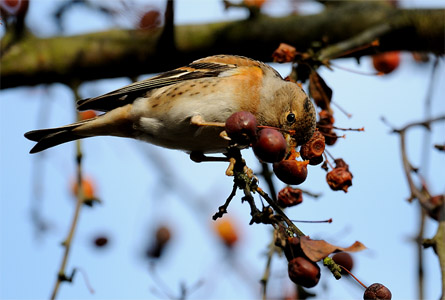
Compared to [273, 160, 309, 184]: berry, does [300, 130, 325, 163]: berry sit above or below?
below

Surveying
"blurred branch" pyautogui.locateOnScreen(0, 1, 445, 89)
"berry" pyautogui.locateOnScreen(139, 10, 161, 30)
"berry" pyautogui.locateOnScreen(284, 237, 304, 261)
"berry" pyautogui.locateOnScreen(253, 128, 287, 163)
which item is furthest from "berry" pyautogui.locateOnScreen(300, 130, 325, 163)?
"berry" pyautogui.locateOnScreen(139, 10, 161, 30)

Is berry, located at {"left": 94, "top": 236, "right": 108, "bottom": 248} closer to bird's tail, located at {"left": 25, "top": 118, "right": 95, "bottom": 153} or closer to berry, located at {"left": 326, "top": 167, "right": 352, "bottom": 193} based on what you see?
bird's tail, located at {"left": 25, "top": 118, "right": 95, "bottom": 153}

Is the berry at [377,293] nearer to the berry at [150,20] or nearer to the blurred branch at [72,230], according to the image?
the blurred branch at [72,230]

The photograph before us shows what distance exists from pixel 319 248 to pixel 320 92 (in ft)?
5.34

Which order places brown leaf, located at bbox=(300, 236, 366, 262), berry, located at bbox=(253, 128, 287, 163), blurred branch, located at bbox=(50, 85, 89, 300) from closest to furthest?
1. brown leaf, located at bbox=(300, 236, 366, 262)
2. berry, located at bbox=(253, 128, 287, 163)
3. blurred branch, located at bbox=(50, 85, 89, 300)

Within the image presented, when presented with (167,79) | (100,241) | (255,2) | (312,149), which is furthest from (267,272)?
(255,2)

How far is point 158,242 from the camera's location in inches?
197

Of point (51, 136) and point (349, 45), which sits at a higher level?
point (349, 45)

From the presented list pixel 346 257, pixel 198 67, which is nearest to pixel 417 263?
pixel 346 257

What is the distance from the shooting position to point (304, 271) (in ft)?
7.45

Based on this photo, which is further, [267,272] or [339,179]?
[267,272]

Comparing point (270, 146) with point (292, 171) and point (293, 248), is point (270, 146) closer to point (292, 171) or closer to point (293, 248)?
point (292, 171)

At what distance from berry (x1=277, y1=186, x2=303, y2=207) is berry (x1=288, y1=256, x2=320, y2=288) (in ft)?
2.07

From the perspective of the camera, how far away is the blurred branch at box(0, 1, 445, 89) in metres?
5.53
